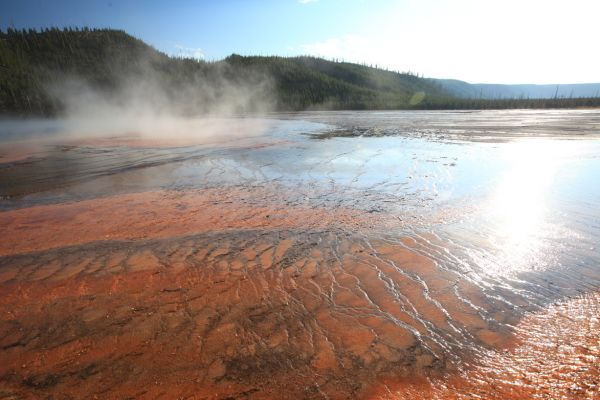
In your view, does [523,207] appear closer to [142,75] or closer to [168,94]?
[168,94]

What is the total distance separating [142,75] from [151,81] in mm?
2329

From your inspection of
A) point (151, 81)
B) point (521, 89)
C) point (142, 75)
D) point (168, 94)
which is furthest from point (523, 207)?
point (521, 89)

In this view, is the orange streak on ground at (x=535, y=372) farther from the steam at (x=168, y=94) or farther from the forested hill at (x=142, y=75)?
the forested hill at (x=142, y=75)

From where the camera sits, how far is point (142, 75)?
50.7 m

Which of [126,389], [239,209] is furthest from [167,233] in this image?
[126,389]

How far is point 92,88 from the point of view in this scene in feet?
141

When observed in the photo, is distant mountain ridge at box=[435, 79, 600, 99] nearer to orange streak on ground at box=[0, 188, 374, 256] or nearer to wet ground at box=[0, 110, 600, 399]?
wet ground at box=[0, 110, 600, 399]

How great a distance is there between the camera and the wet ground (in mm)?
1938

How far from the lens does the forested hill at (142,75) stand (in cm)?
3612

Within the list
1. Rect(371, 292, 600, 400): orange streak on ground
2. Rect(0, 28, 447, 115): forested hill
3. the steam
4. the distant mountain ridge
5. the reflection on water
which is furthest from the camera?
the distant mountain ridge

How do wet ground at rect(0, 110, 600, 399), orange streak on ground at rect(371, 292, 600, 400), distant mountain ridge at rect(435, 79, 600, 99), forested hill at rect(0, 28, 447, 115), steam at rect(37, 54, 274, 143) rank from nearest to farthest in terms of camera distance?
orange streak on ground at rect(371, 292, 600, 400), wet ground at rect(0, 110, 600, 399), steam at rect(37, 54, 274, 143), forested hill at rect(0, 28, 447, 115), distant mountain ridge at rect(435, 79, 600, 99)

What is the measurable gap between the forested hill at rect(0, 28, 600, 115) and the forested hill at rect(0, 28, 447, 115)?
0.10 m

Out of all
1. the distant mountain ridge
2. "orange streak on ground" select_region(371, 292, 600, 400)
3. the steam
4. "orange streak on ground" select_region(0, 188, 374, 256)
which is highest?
the distant mountain ridge

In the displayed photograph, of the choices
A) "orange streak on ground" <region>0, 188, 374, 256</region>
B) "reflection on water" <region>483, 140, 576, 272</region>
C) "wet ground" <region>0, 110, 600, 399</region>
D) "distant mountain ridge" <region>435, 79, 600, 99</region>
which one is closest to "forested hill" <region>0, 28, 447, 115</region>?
"orange streak on ground" <region>0, 188, 374, 256</region>
